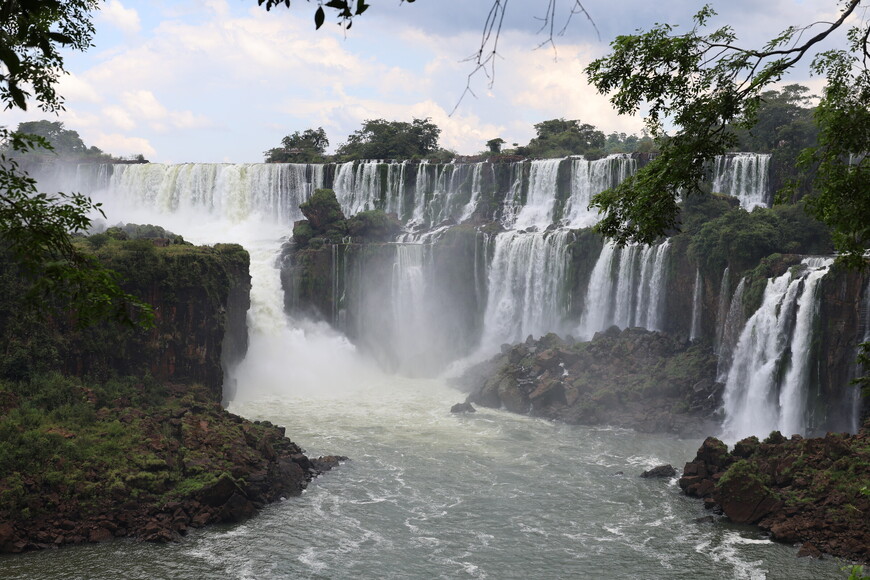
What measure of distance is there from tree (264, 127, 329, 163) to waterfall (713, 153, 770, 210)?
29.8m

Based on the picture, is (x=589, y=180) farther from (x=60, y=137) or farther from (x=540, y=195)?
(x=60, y=137)

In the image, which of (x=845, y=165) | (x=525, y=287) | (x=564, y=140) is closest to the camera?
(x=845, y=165)

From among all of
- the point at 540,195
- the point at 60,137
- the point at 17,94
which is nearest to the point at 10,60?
the point at 17,94

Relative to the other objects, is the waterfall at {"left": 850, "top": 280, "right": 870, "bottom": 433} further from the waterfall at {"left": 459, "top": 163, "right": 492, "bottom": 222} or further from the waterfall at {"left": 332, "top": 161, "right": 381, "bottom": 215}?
the waterfall at {"left": 332, "top": 161, "right": 381, "bottom": 215}

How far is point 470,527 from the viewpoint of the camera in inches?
782

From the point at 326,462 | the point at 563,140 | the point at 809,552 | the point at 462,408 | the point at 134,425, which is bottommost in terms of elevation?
the point at 326,462

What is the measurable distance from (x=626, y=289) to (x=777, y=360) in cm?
981

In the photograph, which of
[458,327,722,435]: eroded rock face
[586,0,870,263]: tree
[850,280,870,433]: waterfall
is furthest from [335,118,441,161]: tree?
[586,0,870,263]: tree

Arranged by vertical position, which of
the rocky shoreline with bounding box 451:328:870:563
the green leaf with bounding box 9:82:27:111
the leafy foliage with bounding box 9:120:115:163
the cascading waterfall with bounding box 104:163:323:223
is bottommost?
the rocky shoreline with bounding box 451:328:870:563

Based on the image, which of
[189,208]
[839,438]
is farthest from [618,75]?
[189,208]

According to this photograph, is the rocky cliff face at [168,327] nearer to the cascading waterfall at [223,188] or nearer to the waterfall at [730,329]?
the waterfall at [730,329]

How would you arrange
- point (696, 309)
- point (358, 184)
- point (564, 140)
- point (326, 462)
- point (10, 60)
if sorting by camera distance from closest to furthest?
point (10, 60) < point (326, 462) < point (696, 309) < point (358, 184) < point (564, 140)

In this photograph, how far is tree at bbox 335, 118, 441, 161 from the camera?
5884 cm

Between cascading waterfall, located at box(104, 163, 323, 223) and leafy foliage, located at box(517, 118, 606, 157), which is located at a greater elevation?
leafy foliage, located at box(517, 118, 606, 157)
